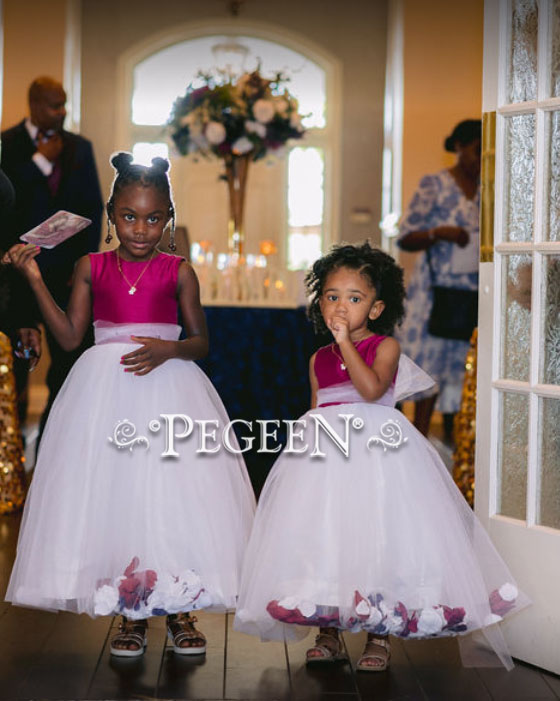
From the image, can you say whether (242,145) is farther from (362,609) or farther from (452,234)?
(362,609)

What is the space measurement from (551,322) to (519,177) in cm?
38

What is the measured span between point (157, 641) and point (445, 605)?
785 mm

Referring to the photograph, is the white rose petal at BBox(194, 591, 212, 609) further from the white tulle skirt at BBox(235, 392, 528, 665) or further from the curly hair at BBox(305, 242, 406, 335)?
the curly hair at BBox(305, 242, 406, 335)

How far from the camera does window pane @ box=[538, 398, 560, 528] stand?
2592mm

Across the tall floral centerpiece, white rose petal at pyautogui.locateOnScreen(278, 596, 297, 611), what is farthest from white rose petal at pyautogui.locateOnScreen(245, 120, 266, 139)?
white rose petal at pyautogui.locateOnScreen(278, 596, 297, 611)

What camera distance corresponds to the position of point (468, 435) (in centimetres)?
429

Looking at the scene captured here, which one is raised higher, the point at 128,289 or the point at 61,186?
the point at 61,186

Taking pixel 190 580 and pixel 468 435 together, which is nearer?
pixel 190 580

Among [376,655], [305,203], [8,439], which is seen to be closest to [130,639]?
[376,655]

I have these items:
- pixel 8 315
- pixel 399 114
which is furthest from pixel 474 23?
pixel 8 315

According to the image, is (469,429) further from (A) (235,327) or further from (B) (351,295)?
(B) (351,295)

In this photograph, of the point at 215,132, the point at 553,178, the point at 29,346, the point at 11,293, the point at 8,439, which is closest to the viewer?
the point at 553,178

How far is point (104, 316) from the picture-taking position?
270cm

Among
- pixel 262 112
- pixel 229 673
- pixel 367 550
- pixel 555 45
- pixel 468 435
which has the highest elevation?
pixel 262 112
